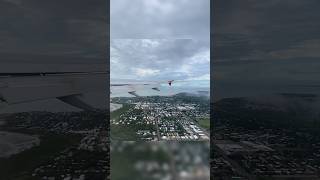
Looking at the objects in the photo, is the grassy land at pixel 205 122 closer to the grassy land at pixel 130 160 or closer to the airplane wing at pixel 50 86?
the grassy land at pixel 130 160

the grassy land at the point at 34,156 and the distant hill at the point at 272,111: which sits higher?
the distant hill at the point at 272,111

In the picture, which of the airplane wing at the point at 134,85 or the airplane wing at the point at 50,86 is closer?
the airplane wing at the point at 50,86

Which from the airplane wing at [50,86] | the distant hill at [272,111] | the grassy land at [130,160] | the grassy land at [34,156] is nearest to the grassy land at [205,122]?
the distant hill at [272,111]

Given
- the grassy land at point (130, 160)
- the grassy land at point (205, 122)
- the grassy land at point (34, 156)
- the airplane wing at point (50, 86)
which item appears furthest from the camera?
the grassy land at point (205, 122)

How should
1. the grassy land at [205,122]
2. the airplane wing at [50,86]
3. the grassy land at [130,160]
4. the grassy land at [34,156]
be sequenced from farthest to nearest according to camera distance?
the grassy land at [205,122] → the grassy land at [130,160] → the grassy land at [34,156] → the airplane wing at [50,86]

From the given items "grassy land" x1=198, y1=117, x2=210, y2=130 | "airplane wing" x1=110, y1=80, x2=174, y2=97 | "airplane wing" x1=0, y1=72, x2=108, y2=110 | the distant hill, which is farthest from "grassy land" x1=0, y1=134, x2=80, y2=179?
the distant hill

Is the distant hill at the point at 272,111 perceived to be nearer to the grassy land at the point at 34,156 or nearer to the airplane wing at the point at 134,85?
the airplane wing at the point at 134,85

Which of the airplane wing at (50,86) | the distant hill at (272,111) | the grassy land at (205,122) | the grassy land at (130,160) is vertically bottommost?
the grassy land at (130,160)

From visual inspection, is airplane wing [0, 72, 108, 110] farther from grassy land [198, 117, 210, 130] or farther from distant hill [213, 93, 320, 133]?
distant hill [213, 93, 320, 133]

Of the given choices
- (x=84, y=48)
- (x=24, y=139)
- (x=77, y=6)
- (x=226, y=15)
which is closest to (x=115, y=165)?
(x=24, y=139)
